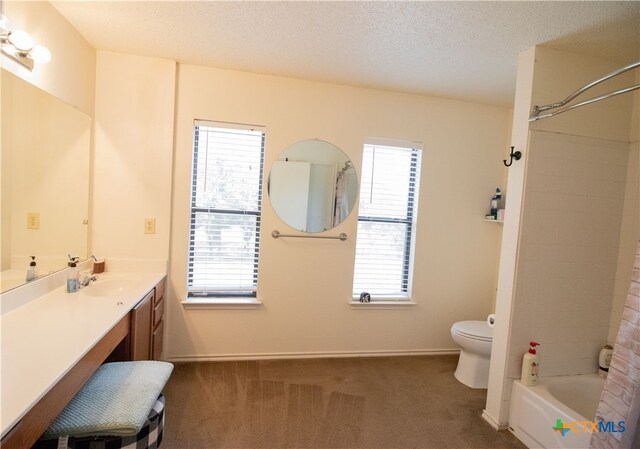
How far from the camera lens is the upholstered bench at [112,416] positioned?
45.6 inches

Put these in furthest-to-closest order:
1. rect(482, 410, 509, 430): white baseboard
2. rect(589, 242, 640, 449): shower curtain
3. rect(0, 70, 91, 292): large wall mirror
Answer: rect(482, 410, 509, 430): white baseboard, rect(0, 70, 91, 292): large wall mirror, rect(589, 242, 640, 449): shower curtain

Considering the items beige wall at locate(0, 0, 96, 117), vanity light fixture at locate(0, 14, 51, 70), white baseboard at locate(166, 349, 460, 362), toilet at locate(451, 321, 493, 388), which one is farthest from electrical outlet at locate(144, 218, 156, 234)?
toilet at locate(451, 321, 493, 388)

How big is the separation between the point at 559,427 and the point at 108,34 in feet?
11.6

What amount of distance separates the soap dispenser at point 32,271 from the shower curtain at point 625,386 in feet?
9.52

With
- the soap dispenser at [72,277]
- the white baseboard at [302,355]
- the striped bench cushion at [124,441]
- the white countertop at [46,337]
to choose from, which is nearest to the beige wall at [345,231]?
the white baseboard at [302,355]

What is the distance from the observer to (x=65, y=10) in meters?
1.88

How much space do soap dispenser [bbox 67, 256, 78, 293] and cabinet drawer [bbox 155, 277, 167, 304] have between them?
471 millimetres

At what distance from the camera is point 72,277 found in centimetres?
201

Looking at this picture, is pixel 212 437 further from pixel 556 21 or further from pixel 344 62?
pixel 556 21

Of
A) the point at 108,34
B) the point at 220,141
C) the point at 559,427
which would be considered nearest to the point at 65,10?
the point at 108,34

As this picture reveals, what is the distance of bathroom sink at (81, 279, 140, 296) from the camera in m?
2.11

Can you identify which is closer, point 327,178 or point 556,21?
point 556,21

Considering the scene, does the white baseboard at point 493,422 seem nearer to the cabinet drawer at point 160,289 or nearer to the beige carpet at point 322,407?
the beige carpet at point 322,407

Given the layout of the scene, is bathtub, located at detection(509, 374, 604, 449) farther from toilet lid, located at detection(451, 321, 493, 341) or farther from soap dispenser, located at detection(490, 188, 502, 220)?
soap dispenser, located at detection(490, 188, 502, 220)
